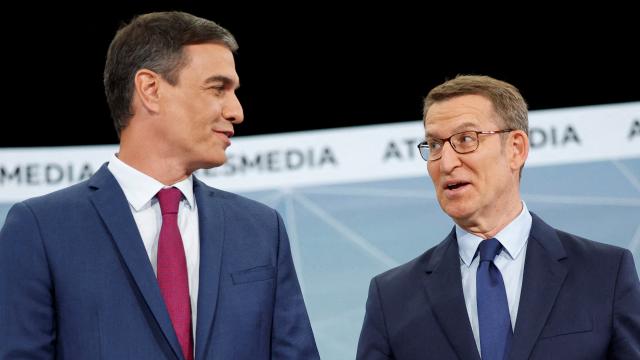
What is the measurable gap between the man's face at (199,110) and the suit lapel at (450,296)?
0.70 meters

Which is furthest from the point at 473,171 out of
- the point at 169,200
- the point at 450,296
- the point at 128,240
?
the point at 128,240

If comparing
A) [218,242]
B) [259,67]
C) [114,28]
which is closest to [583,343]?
[218,242]

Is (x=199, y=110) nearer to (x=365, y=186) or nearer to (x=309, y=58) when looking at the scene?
(x=365, y=186)

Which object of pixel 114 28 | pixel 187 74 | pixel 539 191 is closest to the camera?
pixel 187 74

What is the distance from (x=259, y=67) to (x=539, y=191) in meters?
1.42

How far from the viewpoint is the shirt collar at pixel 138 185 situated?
2.01m

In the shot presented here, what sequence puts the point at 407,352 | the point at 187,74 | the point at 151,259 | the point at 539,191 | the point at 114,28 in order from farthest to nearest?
1. the point at 114,28
2. the point at 539,191
3. the point at 407,352
4. the point at 187,74
5. the point at 151,259

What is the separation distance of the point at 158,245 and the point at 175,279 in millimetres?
87

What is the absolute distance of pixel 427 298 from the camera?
7.77 ft

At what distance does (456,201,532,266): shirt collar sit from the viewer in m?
2.35

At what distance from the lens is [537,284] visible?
7.41 ft

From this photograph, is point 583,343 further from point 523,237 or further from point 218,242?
Result: point 218,242

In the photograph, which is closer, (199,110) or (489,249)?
(199,110)

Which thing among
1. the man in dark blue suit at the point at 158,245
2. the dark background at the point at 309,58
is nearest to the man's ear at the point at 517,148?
the man in dark blue suit at the point at 158,245
